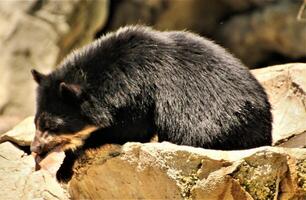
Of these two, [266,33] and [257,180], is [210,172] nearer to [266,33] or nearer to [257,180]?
[257,180]

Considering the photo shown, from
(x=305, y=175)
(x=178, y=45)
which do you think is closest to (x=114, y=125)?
(x=178, y=45)

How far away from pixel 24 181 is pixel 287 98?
2242mm

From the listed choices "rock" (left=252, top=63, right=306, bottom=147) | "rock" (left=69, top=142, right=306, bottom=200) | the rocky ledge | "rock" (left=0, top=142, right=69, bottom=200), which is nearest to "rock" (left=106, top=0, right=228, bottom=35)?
"rock" (left=252, top=63, right=306, bottom=147)

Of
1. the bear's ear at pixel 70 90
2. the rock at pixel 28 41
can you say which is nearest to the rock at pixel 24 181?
the bear's ear at pixel 70 90

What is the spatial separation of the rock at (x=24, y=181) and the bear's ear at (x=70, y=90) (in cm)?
65

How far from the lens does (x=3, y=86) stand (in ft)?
27.9

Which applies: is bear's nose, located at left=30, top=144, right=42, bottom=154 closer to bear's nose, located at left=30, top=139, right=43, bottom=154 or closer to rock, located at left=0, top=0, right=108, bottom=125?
bear's nose, located at left=30, top=139, right=43, bottom=154

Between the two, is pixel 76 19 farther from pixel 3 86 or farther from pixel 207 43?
pixel 207 43

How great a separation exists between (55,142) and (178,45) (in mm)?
1108

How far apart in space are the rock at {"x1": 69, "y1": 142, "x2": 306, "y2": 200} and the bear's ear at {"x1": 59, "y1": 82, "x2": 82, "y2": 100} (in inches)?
25.2

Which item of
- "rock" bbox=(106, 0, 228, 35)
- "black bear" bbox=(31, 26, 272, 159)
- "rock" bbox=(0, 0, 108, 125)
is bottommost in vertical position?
"black bear" bbox=(31, 26, 272, 159)

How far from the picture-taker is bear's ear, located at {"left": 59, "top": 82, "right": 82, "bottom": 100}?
4520 mm

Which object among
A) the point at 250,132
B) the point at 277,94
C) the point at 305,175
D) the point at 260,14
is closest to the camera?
the point at 305,175

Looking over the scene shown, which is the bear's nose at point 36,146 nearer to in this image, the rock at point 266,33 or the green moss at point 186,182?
the green moss at point 186,182
